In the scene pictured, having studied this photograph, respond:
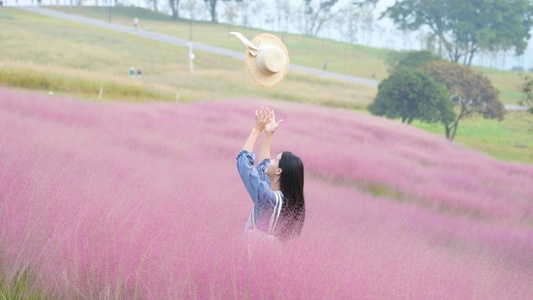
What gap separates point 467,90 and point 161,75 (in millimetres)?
18904

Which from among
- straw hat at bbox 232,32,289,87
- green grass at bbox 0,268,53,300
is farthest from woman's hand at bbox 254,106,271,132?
green grass at bbox 0,268,53,300

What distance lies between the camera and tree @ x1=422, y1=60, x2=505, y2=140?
2627cm

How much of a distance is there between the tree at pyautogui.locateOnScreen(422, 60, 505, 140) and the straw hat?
2291cm

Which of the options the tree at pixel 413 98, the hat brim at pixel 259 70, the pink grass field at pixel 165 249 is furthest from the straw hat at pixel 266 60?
the tree at pixel 413 98

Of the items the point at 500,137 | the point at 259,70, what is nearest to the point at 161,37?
the point at 500,137

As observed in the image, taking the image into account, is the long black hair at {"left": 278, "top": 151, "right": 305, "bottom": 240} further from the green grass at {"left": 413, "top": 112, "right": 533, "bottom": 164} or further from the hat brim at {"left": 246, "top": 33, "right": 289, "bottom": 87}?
the green grass at {"left": 413, "top": 112, "right": 533, "bottom": 164}

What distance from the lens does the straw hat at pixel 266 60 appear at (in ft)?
12.9

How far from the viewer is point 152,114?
14.5 m

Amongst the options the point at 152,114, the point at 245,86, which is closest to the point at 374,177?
the point at 152,114

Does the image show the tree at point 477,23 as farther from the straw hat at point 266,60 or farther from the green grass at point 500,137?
the straw hat at point 266,60

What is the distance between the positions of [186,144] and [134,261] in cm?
766

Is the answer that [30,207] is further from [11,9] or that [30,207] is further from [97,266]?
[11,9]

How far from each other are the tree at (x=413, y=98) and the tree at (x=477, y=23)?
77.1ft

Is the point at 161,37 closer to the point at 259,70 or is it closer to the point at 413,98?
the point at 413,98
